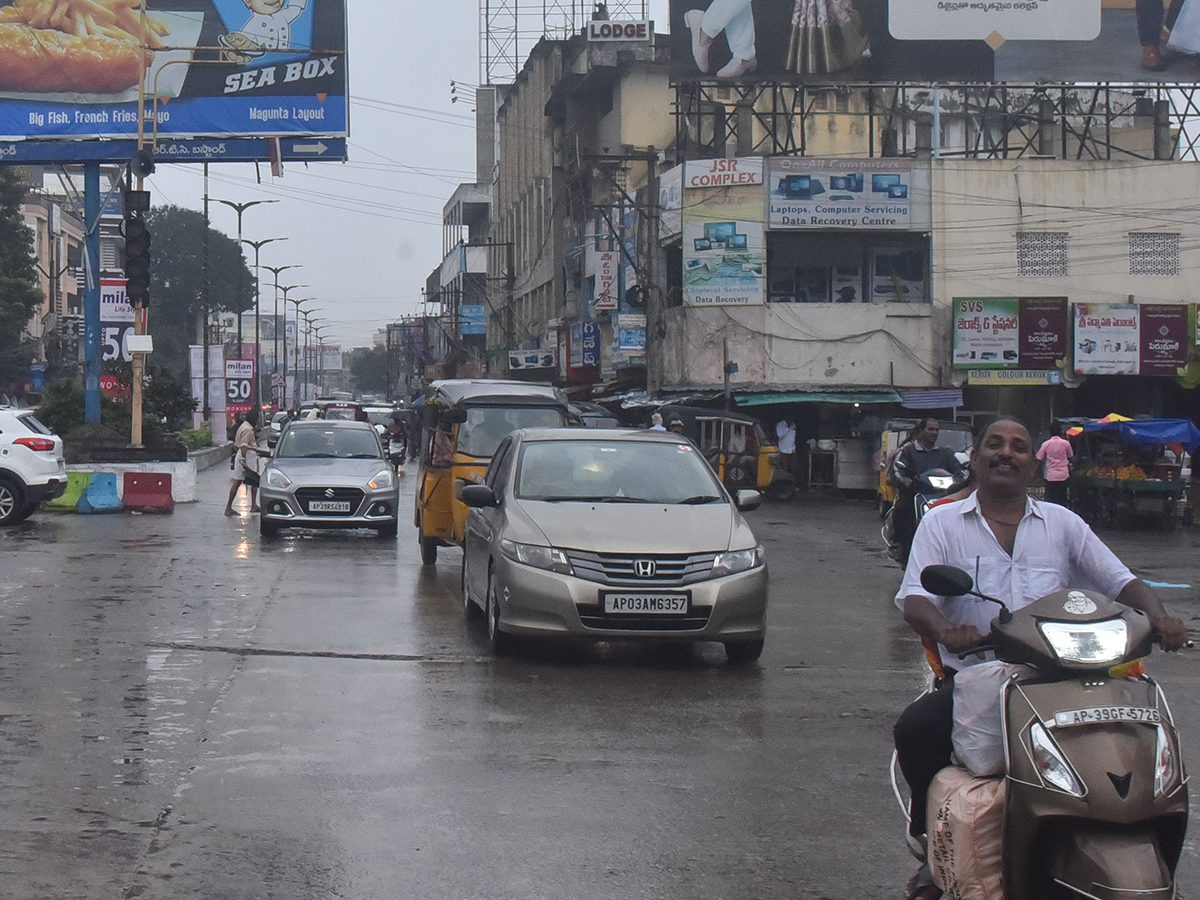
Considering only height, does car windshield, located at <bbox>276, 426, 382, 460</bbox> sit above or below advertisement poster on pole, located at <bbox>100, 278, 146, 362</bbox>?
below

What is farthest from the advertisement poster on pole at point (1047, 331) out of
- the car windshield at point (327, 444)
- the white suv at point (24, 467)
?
the white suv at point (24, 467)

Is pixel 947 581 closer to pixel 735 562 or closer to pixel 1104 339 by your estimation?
pixel 735 562

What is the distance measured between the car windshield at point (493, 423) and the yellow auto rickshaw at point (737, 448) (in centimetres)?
1451

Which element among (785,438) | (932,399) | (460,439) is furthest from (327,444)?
(932,399)

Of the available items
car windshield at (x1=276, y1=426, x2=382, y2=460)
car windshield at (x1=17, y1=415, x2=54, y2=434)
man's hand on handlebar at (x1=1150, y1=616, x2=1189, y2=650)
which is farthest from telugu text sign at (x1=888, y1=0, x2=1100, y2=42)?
man's hand on handlebar at (x1=1150, y1=616, x2=1189, y2=650)

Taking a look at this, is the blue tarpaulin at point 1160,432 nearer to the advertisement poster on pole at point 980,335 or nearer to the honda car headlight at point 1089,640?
the advertisement poster on pole at point 980,335

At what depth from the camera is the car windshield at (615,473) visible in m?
10.7

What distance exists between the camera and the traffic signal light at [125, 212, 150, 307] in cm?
2261

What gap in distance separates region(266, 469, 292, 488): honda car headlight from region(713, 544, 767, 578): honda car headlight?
426 inches

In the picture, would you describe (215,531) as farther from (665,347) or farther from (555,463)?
(665,347)

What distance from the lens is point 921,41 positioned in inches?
1535

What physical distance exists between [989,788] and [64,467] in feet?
65.4

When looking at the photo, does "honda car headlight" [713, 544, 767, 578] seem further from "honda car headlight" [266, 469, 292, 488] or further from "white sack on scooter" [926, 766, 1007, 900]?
"honda car headlight" [266, 469, 292, 488]

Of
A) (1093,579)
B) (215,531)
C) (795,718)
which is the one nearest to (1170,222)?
(215,531)
